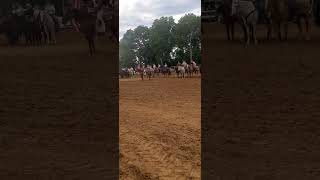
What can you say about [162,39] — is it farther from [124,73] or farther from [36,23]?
[36,23]

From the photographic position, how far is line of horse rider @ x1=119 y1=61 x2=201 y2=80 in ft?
72.3

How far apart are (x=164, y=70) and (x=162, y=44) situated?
164 centimetres

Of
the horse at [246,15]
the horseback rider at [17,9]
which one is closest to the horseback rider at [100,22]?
the horseback rider at [17,9]

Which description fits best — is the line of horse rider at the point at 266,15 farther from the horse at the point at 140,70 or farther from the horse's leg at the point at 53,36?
the horse at the point at 140,70

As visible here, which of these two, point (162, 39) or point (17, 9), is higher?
point (162, 39)

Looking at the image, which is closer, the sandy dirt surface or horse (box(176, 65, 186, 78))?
the sandy dirt surface

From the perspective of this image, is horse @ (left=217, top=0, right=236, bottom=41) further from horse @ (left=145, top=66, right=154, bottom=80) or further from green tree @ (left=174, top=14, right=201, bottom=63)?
green tree @ (left=174, top=14, right=201, bottom=63)

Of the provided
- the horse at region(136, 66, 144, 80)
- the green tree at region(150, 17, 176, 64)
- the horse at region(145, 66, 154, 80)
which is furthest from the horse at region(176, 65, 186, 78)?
the green tree at region(150, 17, 176, 64)

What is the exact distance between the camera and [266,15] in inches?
233

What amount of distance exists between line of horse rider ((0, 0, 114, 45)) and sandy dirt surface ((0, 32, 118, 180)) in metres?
0.16

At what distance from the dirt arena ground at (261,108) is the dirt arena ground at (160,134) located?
115 inches

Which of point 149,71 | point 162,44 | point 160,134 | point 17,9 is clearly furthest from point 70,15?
point 162,44

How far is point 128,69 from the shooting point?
23.8m

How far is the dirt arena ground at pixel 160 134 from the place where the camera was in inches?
358
